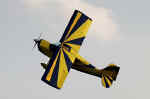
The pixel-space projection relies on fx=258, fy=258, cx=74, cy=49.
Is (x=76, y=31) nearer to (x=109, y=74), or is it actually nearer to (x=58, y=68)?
(x=109, y=74)

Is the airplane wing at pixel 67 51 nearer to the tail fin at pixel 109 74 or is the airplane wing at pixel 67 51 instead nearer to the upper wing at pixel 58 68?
the upper wing at pixel 58 68

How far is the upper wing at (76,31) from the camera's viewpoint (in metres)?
24.3

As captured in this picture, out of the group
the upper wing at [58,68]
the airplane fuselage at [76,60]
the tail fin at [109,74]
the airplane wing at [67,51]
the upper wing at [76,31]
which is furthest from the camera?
the upper wing at [76,31]

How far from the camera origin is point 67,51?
2300cm

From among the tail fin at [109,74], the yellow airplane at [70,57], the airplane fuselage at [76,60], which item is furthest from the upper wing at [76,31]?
the tail fin at [109,74]

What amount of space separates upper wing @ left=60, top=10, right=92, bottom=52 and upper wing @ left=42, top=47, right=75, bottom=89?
1154mm

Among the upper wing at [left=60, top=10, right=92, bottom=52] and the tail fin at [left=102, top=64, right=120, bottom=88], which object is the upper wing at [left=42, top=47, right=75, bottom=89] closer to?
the upper wing at [left=60, top=10, right=92, bottom=52]

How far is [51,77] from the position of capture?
20.5 m

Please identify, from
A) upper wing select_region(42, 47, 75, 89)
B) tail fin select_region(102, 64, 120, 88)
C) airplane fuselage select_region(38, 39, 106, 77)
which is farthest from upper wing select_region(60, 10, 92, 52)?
tail fin select_region(102, 64, 120, 88)

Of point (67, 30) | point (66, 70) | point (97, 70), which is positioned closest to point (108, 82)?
point (97, 70)

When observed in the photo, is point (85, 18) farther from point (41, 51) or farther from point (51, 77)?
point (51, 77)

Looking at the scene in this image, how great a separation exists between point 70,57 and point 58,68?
1.89 m

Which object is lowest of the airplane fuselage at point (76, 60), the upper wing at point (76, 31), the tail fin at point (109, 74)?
the tail fin at point (109, 74)

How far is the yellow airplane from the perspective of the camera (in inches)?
820
